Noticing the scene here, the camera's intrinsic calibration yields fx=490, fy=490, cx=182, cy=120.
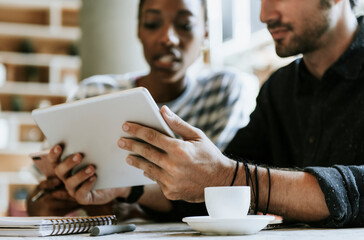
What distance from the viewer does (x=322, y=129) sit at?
4.89ft

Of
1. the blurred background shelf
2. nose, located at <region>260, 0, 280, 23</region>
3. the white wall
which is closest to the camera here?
nose, located at <region>260, 0, 280, 23</region>

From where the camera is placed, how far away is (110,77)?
2.27 meters

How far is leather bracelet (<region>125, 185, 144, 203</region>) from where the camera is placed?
151cm

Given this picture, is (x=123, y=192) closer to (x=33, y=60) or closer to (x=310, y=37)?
(x=310, y=37)

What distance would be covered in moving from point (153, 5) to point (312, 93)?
821 millimetres

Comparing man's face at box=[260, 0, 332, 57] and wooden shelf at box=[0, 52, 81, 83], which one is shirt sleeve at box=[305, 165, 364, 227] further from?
wooden shelf at box=[0, 52, 81, 83]

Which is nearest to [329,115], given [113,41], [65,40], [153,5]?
[153,5]

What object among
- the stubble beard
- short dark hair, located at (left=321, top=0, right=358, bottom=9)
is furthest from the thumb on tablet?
short dark hair, located at (left=321, top=0, right=358, bottom=9)

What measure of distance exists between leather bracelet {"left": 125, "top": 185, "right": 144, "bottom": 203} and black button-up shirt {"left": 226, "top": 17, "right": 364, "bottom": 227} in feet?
1.15

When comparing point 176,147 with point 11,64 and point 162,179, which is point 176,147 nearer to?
point 162,179

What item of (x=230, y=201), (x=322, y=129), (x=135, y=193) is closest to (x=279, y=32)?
(x=322, y=129)

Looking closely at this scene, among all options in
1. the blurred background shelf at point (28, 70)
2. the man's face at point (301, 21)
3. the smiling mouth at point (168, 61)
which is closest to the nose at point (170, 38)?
the smiling mouth at point (168, 61)

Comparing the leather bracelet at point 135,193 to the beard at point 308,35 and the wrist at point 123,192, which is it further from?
the beard at point 308,35

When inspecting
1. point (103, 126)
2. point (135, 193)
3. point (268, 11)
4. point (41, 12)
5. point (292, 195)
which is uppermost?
point (41, 12)
